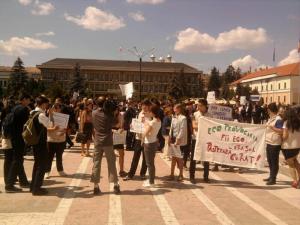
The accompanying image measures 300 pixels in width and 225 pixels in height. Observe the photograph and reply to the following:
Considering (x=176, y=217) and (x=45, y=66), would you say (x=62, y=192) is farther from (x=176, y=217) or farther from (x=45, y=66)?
(x=45, y=66)

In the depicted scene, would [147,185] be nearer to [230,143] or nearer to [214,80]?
[230,143]

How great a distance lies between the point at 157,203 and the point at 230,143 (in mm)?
2841

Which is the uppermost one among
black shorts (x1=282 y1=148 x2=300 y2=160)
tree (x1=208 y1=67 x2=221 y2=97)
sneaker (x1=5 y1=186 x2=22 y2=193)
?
tree (x1=208 y1=67 x2=221 y2=97)

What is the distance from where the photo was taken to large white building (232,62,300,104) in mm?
111375

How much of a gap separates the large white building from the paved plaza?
99.1m

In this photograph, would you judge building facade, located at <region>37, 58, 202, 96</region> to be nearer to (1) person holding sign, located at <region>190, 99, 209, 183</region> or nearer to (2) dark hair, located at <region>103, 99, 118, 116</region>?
(1) person holding sign, located at <region>190, 99, 209, 183</region>

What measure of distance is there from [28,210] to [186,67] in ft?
483

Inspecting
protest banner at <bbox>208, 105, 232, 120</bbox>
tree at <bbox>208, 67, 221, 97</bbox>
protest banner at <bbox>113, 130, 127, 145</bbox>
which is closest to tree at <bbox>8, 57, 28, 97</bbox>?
tree at <bbox>208, 67, 221, 97</bbox>

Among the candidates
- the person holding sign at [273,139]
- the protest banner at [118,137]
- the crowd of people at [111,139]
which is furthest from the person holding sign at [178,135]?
the person holding sign at [273,139]

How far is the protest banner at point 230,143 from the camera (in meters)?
9.84

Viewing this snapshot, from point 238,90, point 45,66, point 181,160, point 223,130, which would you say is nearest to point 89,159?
point 181,160

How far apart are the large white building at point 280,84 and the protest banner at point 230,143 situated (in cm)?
9831

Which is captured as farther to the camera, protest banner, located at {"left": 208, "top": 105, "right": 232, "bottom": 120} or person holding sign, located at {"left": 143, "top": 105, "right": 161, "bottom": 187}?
protest banner, located at {"left": 208, "top": 105, "right": 232, "bottom": 120}

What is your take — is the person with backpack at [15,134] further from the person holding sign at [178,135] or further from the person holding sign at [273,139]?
the person holding sign at [273,139]
